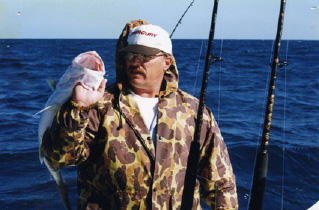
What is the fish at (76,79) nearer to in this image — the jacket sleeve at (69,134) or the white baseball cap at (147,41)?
the jacket sleeve at (69,134)

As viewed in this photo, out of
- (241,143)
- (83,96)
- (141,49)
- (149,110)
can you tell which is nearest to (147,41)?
(141,49)

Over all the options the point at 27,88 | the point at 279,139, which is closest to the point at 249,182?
the point at 279,139

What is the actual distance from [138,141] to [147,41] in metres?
0.62

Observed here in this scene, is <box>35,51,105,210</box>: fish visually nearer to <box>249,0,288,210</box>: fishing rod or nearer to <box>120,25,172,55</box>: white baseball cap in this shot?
<box>120,25,172,55</box>: white baseball cap

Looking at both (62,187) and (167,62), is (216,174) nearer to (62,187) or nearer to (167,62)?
(167,62)

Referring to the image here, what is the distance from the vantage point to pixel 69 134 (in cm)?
200

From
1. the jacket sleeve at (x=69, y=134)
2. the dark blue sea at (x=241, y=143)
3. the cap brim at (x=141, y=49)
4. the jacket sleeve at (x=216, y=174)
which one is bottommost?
the dark blue sea at (x=241, y=143)

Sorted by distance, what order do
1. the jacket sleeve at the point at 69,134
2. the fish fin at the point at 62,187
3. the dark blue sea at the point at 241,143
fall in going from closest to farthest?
the jacket sleeve at the point at 69,134 → the fish fin at the point at 62,187 → the dark blue sea at the point at 241,143

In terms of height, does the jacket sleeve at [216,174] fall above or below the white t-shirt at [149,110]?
below

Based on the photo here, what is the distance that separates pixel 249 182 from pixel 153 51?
17.5ft

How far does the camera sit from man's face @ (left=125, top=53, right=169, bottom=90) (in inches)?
89.8

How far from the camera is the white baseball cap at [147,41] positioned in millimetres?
2293

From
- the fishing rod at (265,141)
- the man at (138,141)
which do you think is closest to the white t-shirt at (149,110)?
the man at (138,141)

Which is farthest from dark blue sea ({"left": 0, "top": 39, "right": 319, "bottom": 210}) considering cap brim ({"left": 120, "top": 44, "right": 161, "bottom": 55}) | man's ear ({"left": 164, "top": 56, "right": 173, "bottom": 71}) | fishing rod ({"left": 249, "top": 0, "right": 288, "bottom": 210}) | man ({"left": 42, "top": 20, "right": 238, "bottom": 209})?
cap brim ({"left": 120, "top": 44, "right": 161, "bottom": 55})
